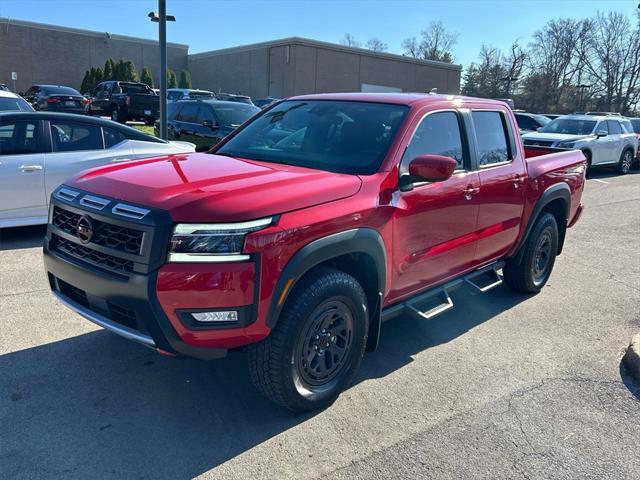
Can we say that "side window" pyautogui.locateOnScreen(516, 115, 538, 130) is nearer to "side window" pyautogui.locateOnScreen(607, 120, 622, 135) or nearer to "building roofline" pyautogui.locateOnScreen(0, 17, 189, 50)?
"side window" pyautogui.locateOnScreen(607, 120, 622, 135)

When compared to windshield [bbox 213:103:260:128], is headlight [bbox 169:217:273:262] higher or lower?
lower

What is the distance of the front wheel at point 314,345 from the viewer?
3.07m

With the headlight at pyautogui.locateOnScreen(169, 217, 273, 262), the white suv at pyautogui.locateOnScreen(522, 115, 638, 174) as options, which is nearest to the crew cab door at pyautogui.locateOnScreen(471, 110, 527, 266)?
the headlight at pyautogui.locateOnScreen(169, 217, 273, 262)

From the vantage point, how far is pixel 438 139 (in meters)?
4.18

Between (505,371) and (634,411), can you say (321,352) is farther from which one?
(634,411)

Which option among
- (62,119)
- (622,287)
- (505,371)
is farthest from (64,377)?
(622,287)

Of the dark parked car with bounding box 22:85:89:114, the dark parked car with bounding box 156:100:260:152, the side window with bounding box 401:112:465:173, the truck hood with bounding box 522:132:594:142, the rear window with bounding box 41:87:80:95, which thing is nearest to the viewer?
the side window with bounding box 401:112:465:173

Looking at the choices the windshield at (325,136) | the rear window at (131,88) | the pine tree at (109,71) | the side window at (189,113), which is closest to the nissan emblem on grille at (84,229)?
the windshield at (325,136)

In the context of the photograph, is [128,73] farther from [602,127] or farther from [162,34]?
[602,127]

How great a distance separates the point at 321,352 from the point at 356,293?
0.42 metres

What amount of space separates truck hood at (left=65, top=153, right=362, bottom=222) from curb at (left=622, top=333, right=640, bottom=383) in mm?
2526

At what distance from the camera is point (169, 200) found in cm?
290

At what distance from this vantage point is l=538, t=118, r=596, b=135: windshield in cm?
1590

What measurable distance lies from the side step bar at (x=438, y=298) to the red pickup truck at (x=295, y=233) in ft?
0.06
